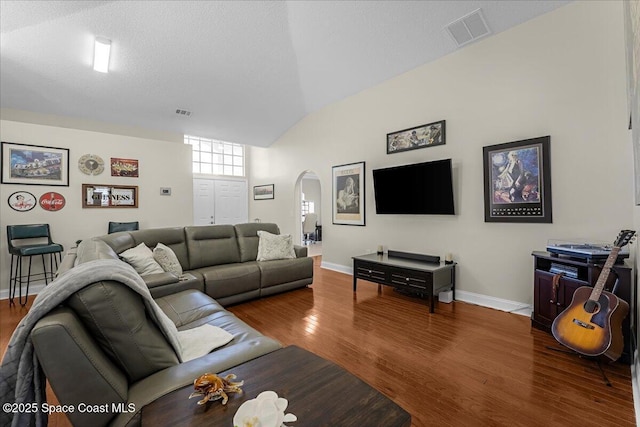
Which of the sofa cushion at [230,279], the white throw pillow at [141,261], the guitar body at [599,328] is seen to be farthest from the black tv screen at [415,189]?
the white throw pillow at [141,261]

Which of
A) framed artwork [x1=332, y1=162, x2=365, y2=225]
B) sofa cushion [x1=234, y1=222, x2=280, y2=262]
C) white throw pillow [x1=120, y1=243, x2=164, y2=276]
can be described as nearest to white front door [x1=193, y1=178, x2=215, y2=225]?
sofa cushion [x1=234, y1=222, x2=280, y2=262]

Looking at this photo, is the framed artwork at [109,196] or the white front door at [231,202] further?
the white front door at [231,202]

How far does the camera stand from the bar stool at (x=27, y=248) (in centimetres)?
373

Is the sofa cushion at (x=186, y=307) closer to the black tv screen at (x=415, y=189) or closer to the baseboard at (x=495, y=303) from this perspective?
the black tv screen at (x=415, y=189)

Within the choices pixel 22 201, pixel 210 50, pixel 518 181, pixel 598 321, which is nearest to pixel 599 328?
pixel 598 321

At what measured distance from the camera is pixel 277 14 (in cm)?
359

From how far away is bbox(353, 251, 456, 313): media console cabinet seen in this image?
3254 mm

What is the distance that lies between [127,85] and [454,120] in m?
5.02

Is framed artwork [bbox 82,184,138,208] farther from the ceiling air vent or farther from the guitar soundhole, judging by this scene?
the guitar soundhole

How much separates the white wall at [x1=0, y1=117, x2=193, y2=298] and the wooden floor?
1.51 metres

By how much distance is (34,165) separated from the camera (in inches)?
167

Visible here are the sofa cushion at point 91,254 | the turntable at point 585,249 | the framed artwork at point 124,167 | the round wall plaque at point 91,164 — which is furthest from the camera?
the framed artwork at point 124,167

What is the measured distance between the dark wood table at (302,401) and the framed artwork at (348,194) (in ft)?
12.9

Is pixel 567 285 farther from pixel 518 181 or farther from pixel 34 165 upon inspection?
pixel 34 165
